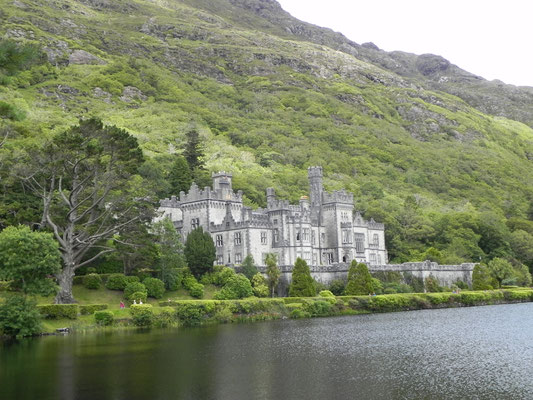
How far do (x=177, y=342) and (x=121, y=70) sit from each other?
6076 inches

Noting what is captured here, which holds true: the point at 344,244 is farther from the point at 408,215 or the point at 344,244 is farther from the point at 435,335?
the point at 435,335

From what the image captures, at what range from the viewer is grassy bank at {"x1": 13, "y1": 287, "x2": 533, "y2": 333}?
5416 centimetres

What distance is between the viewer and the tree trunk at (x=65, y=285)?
189 ft

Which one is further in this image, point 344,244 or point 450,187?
point 450,187

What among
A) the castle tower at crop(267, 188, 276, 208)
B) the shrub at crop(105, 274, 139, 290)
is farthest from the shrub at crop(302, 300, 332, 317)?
the castle tower at crop(267, 188, 276, 208)

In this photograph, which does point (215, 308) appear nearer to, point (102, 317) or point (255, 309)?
point (255, 309)

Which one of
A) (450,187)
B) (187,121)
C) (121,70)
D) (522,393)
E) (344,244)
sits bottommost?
(522,393)

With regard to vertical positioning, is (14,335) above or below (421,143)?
below

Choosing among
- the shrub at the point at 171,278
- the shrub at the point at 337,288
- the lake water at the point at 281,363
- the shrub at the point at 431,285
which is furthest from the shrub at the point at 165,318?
the shrub at the point at 431,285

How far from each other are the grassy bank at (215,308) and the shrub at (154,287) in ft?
2.49

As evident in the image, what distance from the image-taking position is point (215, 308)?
60.1 meters

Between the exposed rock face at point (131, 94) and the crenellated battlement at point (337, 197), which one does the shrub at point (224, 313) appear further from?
the exposed rock face at point (131, 94)

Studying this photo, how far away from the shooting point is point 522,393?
85.9 feet

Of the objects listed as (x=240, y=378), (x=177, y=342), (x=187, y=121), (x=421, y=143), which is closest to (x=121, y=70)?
(x=187, y=121)
